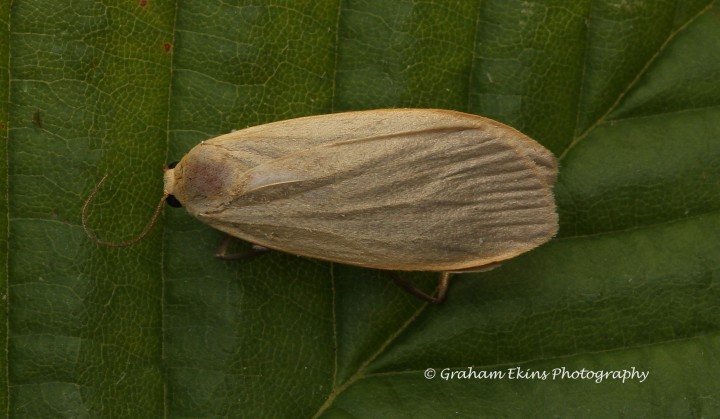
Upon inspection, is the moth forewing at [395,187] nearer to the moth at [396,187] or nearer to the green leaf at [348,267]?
the moth at [396,187]

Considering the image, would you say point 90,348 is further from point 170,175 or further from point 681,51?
point 681,51

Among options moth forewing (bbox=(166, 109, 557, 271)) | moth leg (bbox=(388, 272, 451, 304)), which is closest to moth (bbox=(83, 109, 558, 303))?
moth forewing (bbox=(166, 109, 557, 271))

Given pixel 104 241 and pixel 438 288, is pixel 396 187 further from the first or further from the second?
pixel 104 241

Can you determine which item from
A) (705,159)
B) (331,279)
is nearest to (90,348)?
(331,279)

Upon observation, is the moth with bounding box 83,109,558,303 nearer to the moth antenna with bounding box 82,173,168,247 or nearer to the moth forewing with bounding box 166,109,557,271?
the moth forewing with bounding box 166,109,557,271

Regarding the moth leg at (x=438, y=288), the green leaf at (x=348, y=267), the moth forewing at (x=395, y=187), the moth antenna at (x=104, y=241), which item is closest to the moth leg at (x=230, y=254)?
the green leaf at (x=348, y=267)

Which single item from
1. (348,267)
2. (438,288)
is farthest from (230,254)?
(438,288)
